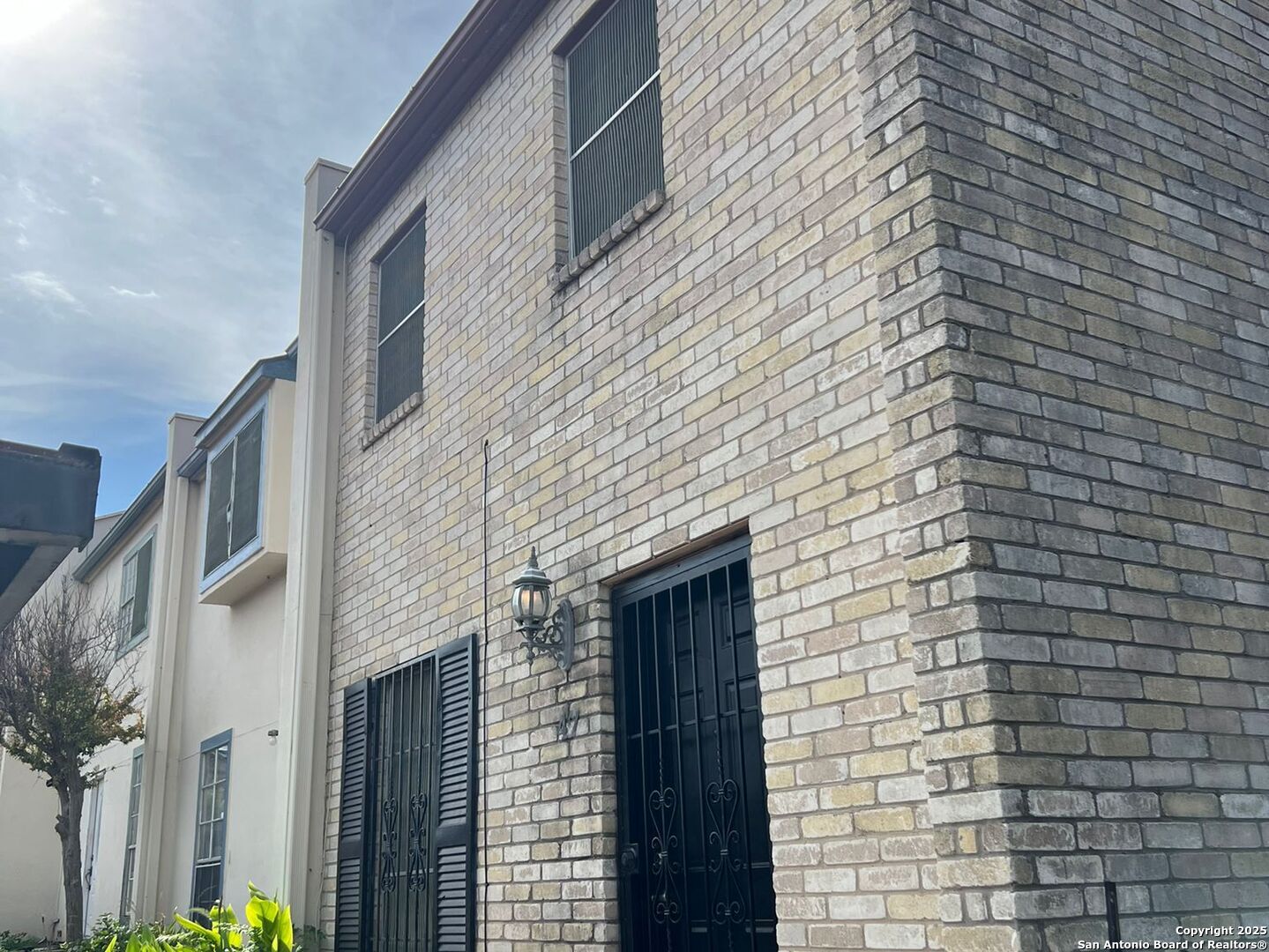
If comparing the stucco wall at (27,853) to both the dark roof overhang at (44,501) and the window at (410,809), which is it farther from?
the dark roof overhang at (44,501)

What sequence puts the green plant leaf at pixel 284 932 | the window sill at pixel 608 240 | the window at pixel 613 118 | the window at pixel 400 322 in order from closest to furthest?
the window sill at pixel 608 240 < the window at pixel 613 118 < the green plant leaf at pixel 284 932 < the window at pixel 400 322

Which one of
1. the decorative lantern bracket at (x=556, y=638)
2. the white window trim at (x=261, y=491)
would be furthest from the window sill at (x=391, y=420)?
the decorative lantern bracket at (x=556, y=638)

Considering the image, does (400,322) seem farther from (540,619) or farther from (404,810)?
(540,619)

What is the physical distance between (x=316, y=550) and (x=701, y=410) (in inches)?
173

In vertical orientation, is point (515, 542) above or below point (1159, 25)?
below

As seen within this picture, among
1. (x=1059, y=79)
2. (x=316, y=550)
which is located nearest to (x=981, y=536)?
(x=1059, y=79)

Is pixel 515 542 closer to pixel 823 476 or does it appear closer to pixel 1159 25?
pixel 823 476

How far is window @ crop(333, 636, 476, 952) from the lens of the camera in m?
6.52

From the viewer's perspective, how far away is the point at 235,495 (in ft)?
34.8

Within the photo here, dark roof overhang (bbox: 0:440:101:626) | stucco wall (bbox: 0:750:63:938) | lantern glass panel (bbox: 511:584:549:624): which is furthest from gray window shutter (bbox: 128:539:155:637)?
dark roof overhang (bbox: 0:440:101:626)

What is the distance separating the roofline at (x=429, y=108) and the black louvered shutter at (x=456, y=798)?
3638 mm

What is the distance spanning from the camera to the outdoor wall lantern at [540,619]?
19.1 ft

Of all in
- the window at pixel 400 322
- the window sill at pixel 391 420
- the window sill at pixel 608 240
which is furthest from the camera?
the window at pixel 400 322

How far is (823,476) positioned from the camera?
175 inches
